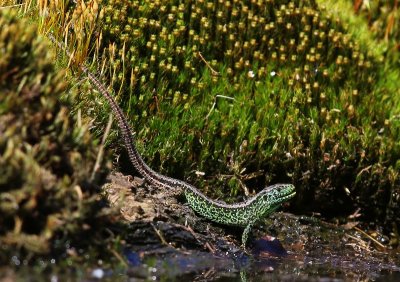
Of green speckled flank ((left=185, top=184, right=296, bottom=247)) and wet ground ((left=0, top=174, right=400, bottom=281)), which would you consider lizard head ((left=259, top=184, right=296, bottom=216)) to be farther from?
wet ground ((left=0, top=174, right=400, bottom=281))

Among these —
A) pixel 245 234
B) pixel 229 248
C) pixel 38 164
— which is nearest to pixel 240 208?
pixel 245 234

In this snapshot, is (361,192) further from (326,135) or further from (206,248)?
(206,248)

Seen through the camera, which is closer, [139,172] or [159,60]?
[139,172]

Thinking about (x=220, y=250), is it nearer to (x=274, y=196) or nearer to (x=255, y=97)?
(x=274, y=196)

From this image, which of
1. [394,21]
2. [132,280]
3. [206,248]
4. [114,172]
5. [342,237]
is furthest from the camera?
[394,21]

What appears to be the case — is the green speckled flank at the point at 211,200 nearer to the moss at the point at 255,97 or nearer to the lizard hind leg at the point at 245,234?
the lizard hind leg at the point at 245,234

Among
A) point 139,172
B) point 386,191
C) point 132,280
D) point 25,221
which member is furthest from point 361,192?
point 25,221

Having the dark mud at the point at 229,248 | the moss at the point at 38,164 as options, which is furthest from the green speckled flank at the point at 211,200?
the moss at the point at 38,164
